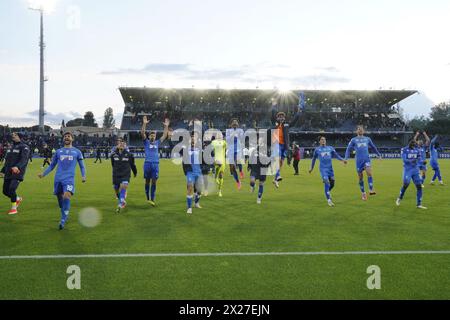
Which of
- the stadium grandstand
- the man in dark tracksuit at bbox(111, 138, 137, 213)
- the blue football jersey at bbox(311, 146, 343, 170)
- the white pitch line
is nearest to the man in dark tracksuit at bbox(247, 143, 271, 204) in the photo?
the blue football jersey at bbox(311, 146, 343, 170)

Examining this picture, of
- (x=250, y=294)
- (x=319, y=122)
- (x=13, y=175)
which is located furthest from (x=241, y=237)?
(x=319, y=122)

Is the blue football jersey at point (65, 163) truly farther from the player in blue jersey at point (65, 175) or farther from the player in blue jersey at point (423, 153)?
the player in blue jersey at point (423, 153)

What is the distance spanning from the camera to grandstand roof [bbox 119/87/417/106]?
74.8m

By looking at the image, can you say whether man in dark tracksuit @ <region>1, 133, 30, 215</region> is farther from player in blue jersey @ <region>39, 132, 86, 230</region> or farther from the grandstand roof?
the grandstand roof

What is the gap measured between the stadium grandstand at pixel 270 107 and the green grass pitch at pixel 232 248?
62.8 metres

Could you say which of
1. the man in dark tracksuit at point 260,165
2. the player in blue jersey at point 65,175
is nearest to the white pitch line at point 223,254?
the player in blue jersey at point 65,175

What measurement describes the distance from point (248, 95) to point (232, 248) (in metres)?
70.7

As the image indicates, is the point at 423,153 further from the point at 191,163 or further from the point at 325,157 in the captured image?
the point at 191,163

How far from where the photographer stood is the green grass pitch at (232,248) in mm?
5352

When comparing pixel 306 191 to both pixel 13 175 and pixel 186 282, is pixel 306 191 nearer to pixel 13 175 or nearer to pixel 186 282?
pixel 13 175

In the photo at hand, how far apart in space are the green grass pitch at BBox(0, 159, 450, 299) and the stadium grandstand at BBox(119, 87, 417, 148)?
6276cm

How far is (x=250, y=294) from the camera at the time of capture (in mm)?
5191

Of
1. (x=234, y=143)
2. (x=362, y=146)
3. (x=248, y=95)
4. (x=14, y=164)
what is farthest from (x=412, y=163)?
(x=248, y=95)

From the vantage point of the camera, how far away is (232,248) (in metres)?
7.57
